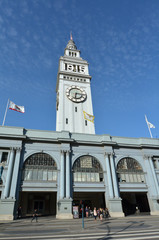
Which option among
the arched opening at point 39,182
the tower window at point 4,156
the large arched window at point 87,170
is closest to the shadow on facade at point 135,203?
the large arched window at point 87,170

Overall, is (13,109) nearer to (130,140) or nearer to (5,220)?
(5,220)

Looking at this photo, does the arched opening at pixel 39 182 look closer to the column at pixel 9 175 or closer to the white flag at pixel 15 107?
the column at pixel 9 175

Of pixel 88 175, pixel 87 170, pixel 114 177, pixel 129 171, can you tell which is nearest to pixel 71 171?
pixel 87 170

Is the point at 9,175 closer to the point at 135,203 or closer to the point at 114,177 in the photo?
the point at 114,177

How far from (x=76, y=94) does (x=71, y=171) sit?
2516cm

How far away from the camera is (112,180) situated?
101 feet

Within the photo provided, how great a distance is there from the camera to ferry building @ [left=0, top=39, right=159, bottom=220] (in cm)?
2748

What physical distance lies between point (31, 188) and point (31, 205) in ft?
30.1

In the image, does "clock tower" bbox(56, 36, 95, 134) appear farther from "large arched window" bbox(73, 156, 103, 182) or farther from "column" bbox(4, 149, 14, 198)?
"column" bbox(4, 149, 14, 198)

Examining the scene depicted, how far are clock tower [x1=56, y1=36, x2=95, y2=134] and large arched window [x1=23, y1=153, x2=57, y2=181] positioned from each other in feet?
41.2

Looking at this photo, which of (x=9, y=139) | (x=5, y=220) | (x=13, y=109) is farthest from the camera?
(x=13, y=109)

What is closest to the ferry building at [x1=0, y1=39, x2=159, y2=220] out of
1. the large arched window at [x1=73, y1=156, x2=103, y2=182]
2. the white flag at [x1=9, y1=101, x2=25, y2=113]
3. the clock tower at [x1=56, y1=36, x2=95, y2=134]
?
the large arched window at [x1=73, y1=156, x2=103, y2=182]

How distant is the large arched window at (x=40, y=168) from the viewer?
94.5 ft

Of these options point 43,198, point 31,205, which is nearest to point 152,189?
point 43,198
